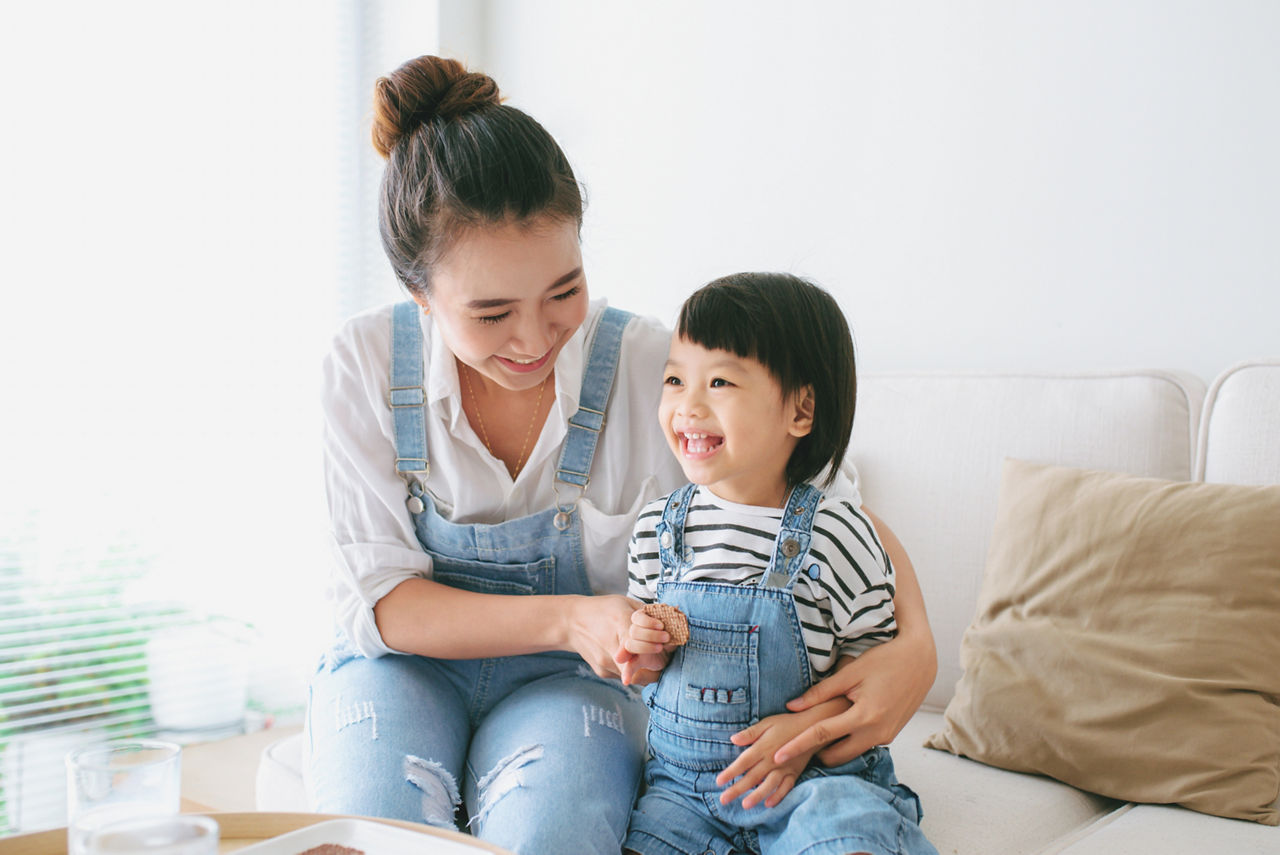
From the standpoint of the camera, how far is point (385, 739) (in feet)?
3.69

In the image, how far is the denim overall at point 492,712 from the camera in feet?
3.45

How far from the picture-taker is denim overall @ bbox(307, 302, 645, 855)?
1.05m

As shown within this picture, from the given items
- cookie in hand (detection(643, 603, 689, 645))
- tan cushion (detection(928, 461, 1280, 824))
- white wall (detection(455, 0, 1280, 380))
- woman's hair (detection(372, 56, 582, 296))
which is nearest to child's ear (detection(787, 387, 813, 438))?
cookie in hand (detection(643, 603, 689, 645))

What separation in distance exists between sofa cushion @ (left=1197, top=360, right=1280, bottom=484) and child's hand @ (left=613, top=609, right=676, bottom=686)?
2.83 feet

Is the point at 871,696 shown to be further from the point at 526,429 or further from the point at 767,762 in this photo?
the point at 526,429

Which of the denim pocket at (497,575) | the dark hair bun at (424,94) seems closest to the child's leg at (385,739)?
the denim pocket at (497,575)

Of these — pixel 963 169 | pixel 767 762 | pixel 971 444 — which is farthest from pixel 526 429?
pixel 963 169

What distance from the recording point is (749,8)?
2.25m

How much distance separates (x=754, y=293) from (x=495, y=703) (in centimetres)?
61

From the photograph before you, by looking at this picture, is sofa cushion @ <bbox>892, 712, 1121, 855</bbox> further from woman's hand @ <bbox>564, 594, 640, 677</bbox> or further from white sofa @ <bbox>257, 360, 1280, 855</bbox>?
woman's hand @ <bbox>564, 594, 640, 677</bbox>

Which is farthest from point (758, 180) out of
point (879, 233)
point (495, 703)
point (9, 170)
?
point (9, 170)

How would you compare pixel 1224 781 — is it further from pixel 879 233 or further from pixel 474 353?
pixel 879 233

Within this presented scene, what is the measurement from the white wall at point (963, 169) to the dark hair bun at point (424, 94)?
3.37ft

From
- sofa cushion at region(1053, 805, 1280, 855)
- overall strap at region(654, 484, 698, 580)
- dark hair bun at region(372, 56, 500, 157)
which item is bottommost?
sofa cushion at region(1053, 805, 1280, 855)
